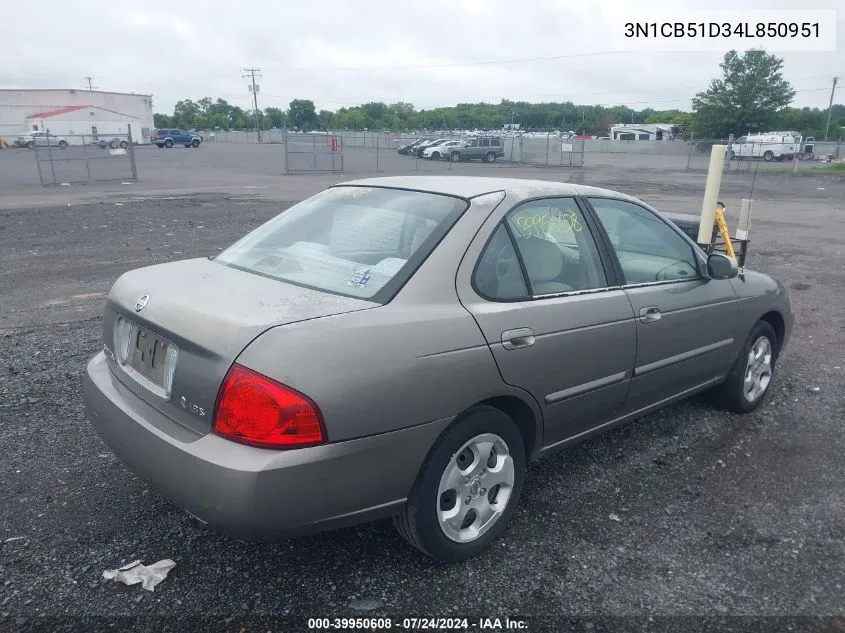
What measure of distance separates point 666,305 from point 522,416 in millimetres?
1202

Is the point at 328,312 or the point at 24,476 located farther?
Answer: the point at 24,476

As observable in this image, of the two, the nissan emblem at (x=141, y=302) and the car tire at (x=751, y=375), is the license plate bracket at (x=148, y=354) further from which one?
the car tire at (x=751, y=375)

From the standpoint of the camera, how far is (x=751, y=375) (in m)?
4.74

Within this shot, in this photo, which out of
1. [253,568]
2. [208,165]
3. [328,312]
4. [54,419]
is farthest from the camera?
[208,165]

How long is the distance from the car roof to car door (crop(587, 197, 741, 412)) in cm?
20

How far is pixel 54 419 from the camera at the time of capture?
4340 mm

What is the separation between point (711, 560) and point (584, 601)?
706mm

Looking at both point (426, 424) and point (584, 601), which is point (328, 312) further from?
point (584, 601)

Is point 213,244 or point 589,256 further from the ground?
point 589,256

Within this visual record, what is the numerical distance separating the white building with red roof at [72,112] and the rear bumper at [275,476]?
239 ft

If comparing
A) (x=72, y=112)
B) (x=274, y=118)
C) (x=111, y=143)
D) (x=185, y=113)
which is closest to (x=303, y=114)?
(x=274, y=118)

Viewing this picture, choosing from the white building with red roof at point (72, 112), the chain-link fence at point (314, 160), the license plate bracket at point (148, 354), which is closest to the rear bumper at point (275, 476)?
the license plate bracket at point (148, 354)

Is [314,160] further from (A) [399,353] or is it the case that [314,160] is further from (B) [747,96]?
(B) [747,96]

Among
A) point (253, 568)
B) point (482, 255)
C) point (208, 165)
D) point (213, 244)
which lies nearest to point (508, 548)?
point (253, 568)
